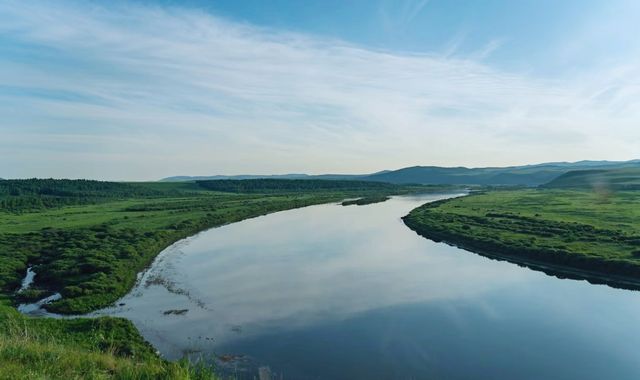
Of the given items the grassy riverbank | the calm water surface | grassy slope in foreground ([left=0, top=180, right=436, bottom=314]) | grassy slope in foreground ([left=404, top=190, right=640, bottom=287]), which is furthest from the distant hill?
the calm water surface

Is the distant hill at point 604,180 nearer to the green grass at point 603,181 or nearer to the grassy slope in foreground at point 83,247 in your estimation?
the green grass at point 603,181

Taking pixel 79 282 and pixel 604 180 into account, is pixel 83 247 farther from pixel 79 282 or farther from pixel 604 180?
pixel 604 180

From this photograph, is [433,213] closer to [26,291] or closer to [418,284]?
[418,284]

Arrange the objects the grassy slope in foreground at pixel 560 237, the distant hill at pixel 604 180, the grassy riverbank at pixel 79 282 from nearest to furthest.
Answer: the grassy riverbank at pixel 79 282
the grassy slope in foreground at pixel 560 237
the distant hill at pixel 604 180

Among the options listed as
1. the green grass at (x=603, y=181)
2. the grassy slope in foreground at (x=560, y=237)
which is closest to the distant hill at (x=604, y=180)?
the green grass at (x=603, y=181)

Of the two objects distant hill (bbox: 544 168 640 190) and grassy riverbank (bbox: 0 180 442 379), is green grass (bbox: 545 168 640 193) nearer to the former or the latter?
distant hill (bbox: 544 168 640 190)

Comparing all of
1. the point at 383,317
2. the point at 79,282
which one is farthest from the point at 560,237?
the point at 79,282

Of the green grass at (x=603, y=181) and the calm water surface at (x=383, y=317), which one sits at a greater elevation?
the green grass at (x=603, y=181)
